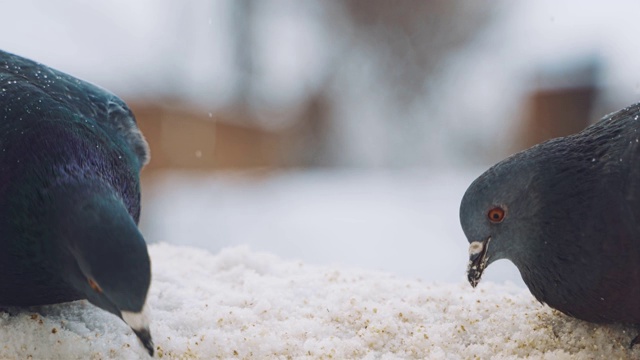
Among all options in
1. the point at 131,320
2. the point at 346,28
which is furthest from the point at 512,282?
the point at 346,28

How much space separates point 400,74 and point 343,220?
43.8 inches

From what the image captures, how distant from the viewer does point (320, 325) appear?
1.55 metres

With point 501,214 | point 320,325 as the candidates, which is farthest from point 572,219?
point 320,325

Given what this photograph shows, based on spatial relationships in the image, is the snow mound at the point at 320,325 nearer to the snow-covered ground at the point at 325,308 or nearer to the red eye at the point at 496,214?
the snow-covered ground at the point at 325,308

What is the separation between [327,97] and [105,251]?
3.20m

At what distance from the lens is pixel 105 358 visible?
1314 millimetres

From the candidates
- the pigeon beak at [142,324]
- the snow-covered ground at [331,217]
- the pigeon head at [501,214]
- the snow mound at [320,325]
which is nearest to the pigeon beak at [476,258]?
the pigeon head at [501,214]

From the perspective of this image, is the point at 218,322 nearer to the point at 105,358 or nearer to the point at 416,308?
the point at 105,358

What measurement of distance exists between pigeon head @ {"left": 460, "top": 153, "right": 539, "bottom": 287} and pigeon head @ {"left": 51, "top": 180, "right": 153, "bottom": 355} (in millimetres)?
789

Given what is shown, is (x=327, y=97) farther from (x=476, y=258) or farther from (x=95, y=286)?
(x=95, y=286)

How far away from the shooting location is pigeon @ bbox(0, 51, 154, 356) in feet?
3.68

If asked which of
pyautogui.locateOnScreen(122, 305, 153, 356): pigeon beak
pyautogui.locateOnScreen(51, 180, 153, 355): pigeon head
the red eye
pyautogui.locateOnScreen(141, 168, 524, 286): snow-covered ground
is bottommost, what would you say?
pyautogui.locateOnScreen(141, 168, 524, 286): snow-covered ground

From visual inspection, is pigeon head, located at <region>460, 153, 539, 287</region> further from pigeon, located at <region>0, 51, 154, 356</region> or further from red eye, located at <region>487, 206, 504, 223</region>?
pigeon, located at <region>0, 51, 154, 356</region>

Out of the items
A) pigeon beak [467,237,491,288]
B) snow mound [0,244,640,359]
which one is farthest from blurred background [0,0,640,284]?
pigeon beak [467,237,491,288]
